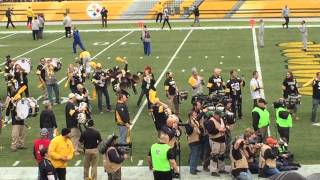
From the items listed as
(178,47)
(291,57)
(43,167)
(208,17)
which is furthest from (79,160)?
(208,17)

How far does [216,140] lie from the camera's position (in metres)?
12.6

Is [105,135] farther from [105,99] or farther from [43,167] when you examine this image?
[43,167]

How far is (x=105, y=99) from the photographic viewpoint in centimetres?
1945

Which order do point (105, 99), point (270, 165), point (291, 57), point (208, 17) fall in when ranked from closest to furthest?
1. point (270, 165)
2. point (105, 99)
3. point (291, 57)
4. point (208, 17)

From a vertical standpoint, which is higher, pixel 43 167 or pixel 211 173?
pixel 43 167

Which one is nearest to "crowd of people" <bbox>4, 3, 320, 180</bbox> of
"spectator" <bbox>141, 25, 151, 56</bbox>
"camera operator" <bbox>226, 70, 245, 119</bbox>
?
"camera operator" <bbox>226, 70, 245, 119</bbox>

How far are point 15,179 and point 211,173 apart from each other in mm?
3852

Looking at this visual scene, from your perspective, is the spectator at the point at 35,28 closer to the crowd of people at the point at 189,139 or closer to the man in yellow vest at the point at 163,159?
the crowd of people at the point at 189,139

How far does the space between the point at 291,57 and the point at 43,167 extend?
1934 cm

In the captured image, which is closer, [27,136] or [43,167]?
[43,167]

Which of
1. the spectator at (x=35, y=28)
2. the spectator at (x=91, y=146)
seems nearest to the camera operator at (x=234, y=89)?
the spectator at (x=91, y=146)

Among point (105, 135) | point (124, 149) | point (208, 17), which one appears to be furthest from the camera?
point (208, 17)

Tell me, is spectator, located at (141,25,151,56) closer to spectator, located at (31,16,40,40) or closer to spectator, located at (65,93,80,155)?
spectator, located at (31,16,40,40)

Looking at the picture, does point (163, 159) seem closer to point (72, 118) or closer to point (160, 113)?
point (160, 113)
